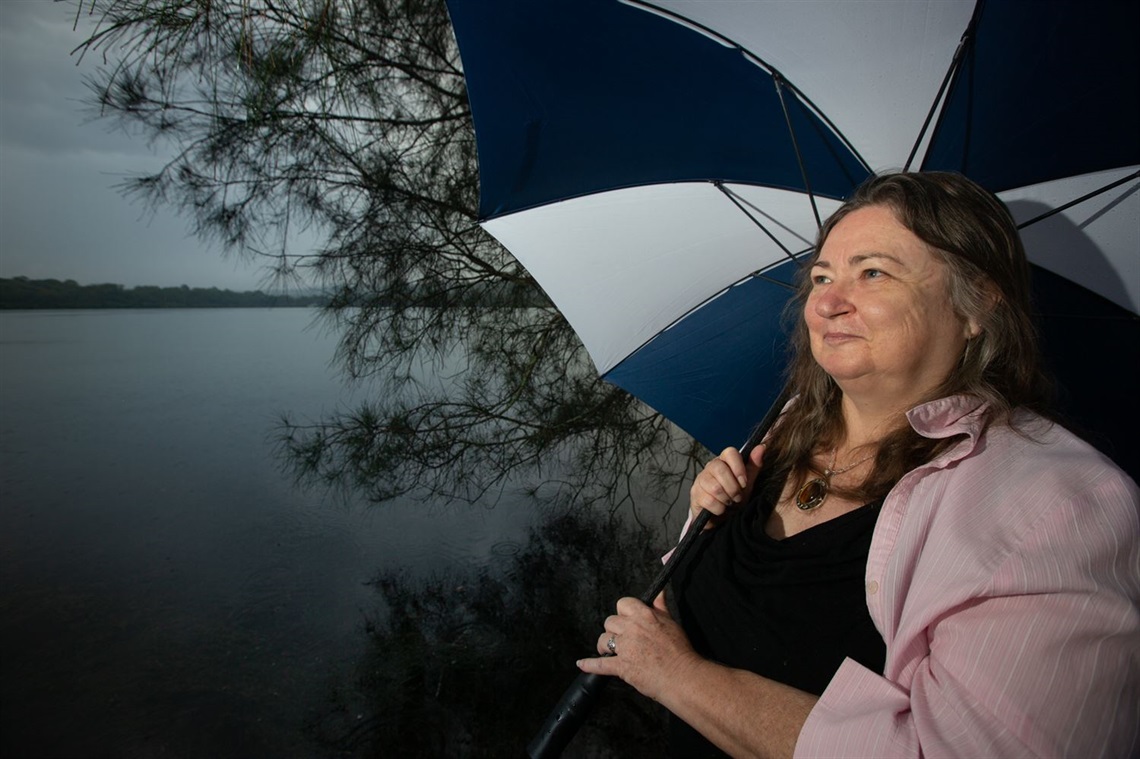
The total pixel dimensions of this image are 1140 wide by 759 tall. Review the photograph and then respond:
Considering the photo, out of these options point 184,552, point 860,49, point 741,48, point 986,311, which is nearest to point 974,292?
point 986,311

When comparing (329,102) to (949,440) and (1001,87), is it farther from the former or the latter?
(949,440)

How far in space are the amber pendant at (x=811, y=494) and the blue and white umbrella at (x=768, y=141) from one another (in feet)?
2.14

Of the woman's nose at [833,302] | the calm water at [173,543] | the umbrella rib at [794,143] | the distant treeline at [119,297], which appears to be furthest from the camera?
the distant treeline at [119,297]

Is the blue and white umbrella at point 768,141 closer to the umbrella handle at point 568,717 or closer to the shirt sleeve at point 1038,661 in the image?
the shirt sleeve at point 1038,661

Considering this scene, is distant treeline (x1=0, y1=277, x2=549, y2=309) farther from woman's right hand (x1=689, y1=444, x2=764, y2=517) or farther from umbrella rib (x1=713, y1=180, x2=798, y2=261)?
woman's right hand (x1=689, y1=444, x2=764, y2=517)

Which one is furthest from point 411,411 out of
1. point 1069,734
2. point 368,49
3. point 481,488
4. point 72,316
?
point 1069,734

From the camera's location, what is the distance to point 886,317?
3.14 ft

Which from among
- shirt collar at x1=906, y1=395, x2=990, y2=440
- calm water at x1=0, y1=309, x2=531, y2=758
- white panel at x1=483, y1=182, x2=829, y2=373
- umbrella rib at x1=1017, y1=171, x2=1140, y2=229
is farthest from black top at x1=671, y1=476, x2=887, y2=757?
calm water at x1=0, y1=309, x2=531, y2=758

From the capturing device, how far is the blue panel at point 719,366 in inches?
68.0

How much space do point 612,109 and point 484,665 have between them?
6.10ft

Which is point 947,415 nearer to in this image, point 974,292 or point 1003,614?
point 974,292

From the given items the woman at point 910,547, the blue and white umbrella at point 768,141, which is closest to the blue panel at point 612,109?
the blue and white umbrella at point 768,141

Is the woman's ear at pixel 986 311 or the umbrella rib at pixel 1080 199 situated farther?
the umbrella rib at pixel 1080 199

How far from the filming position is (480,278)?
3090mm
